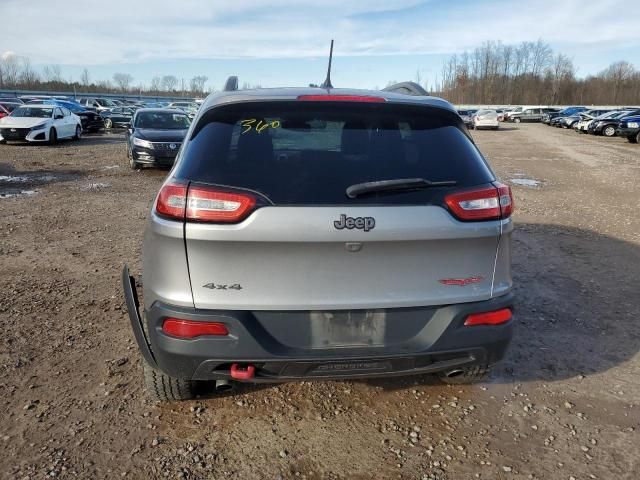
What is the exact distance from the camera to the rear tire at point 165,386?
9.54 ft

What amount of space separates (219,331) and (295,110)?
1.16 metres

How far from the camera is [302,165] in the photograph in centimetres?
245

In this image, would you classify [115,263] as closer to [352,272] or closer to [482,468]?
[352,272]

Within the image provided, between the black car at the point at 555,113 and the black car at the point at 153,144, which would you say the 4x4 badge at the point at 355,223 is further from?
the black car at the point at 555,113

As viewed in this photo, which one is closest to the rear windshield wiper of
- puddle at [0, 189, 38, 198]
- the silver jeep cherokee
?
the silver jeep cherokee

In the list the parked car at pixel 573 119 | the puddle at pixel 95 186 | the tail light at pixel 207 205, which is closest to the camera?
the tail light at pixel 207 205

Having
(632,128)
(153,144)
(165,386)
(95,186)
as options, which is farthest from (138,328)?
(632,128)

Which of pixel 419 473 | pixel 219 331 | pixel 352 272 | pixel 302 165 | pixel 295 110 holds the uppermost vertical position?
pixel 295 110

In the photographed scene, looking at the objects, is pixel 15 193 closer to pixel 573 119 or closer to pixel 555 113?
pixel 573 119

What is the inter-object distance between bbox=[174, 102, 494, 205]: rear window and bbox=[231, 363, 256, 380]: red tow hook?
32.7 inches

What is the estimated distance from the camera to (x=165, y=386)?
2.94m

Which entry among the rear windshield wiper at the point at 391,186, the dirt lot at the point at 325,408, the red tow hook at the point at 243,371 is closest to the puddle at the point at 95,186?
the dirt lot at the point at 325,408

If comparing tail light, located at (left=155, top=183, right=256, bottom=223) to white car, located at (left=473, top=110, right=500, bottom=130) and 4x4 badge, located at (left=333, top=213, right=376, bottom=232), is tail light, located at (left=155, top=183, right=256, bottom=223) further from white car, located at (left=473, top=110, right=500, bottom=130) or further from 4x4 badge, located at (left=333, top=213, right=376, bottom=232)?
white car, located at (left=473, top=110, right=500, bottom=130)

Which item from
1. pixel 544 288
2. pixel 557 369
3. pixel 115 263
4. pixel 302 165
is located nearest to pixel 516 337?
pixel 557 369
